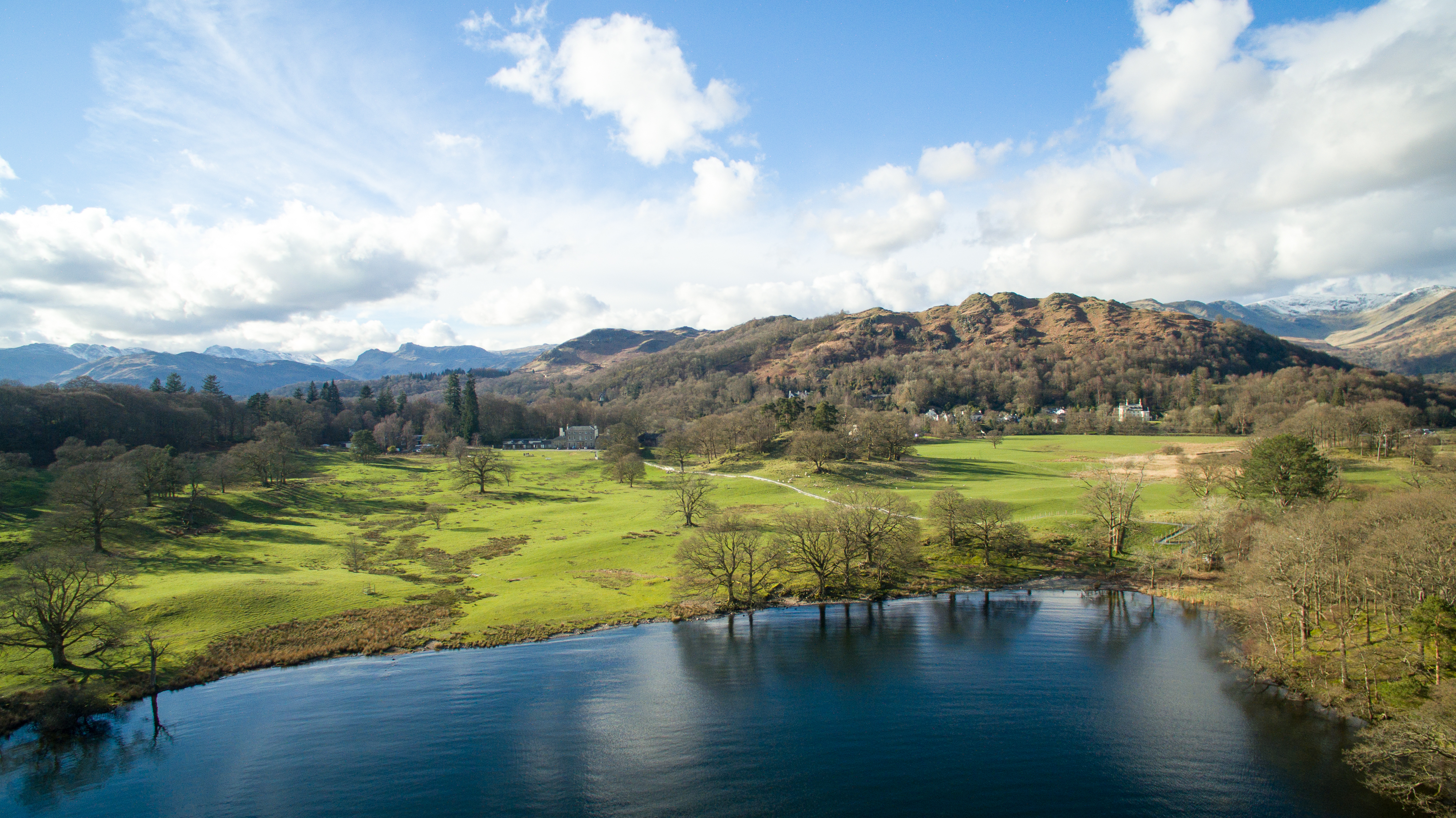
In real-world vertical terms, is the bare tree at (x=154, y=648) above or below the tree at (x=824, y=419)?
below

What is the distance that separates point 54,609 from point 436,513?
5098cm

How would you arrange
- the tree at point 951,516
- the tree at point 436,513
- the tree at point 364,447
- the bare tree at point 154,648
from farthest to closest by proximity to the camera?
the tree at point 364,447 → the tree at point 436,513 → the tree at point 951,516 → the bare tree at point 154,648

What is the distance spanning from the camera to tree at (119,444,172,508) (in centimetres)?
7482

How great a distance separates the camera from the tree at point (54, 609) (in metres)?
38.1

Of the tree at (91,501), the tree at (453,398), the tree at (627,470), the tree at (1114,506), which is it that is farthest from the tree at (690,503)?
the tree at (453,398)

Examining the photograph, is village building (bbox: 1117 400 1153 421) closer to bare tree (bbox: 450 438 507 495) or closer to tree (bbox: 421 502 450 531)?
bare tree (bbox: 450 438 507 495)

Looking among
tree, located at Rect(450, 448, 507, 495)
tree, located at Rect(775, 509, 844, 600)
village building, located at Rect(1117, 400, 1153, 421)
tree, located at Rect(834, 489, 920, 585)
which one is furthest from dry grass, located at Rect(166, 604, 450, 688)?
village building, located at Rect(1117, 400, 1153, 421)

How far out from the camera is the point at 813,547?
59.6 metres

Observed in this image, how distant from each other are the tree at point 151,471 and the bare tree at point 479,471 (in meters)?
39.4

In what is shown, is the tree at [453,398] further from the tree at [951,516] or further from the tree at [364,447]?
the tree at [951,516]

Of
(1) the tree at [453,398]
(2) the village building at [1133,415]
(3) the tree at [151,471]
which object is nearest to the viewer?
(3) the tree at [151,471]

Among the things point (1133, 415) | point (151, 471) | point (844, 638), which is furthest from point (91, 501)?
point (1133, 415)

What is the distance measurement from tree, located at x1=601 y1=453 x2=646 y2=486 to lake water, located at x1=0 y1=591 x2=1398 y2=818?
70204mm

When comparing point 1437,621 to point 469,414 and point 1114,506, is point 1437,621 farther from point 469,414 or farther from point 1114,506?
point 469,414
